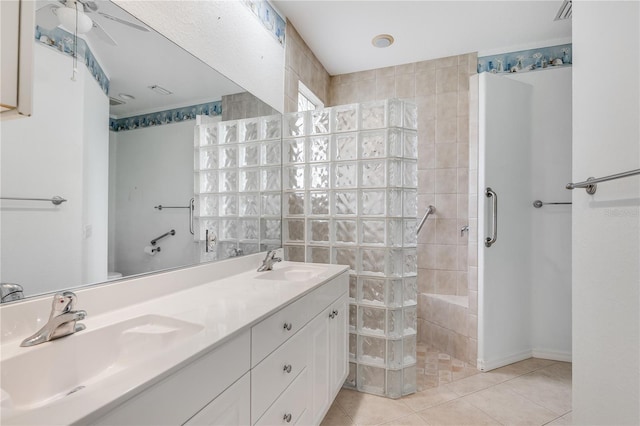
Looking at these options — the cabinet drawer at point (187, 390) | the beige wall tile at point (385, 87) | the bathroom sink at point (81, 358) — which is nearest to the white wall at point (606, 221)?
the cabinet drawer at point (187, 390)

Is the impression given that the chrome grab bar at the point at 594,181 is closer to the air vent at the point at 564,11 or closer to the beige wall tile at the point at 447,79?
the air vent at the point at 564,11

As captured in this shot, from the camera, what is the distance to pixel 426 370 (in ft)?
7.40

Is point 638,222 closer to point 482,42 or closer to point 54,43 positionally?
point 54,43

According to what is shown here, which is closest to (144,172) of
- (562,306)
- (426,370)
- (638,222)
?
(638,222)

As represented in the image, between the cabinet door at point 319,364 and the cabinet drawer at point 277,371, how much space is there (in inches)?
3.0

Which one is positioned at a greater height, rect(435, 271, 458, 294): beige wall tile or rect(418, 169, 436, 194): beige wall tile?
rect(418, 169, 436, 194): beige wall tile

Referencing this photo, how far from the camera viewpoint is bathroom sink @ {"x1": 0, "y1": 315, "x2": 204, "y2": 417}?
640 millimetres

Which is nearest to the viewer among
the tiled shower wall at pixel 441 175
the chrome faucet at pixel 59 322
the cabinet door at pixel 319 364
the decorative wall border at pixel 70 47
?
the chrome faucet at pixel 59 322

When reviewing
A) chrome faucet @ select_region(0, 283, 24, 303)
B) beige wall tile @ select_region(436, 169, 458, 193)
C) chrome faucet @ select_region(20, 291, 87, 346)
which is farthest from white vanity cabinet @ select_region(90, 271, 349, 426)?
beige wall tile @ select_region(436, 169, 458, 193)

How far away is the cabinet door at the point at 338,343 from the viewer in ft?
5.27

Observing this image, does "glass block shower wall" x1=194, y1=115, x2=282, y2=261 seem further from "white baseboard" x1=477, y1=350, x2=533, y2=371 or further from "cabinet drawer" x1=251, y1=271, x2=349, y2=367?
"white baseboard" x1=477, y1=350, x2=533, y2=371

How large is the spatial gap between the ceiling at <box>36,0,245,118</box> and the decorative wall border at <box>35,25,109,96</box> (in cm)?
2

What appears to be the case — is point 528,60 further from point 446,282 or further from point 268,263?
point 268,263

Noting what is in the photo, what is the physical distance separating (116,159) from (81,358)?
657 mm
